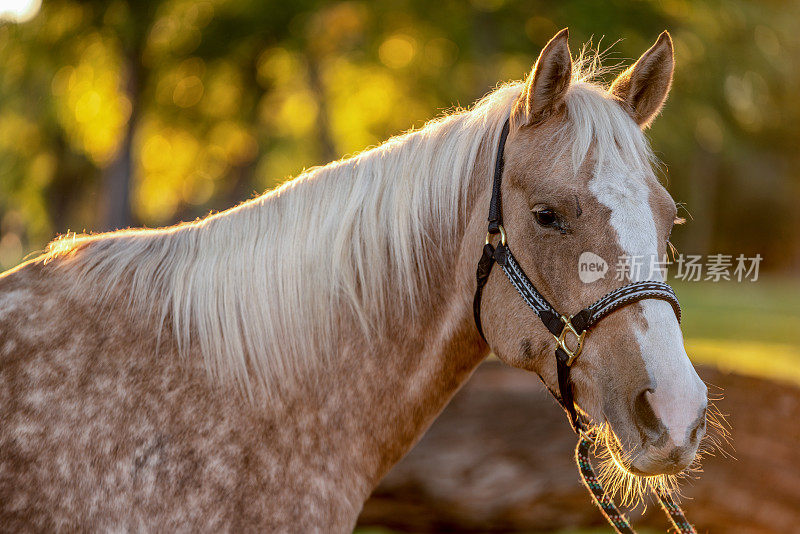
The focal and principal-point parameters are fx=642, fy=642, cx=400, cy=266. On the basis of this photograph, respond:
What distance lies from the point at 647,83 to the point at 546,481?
136 inches

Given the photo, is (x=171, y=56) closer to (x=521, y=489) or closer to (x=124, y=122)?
(x=124, y=122)

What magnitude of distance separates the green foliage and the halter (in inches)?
325

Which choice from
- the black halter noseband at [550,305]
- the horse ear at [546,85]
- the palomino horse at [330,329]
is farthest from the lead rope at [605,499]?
the horse ear at [546,85]

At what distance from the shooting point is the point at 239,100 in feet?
50.6

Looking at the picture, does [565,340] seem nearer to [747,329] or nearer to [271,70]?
[271,70]

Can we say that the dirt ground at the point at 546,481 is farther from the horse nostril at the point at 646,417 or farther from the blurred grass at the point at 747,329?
the horse nostril at the point at 646,417

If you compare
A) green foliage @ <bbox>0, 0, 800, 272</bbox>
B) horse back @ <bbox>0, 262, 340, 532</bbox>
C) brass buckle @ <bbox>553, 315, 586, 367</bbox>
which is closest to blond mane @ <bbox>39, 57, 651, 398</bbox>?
horse back @ <bbox>0, 262, 340, 532</bbox>

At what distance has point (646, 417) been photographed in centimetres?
192

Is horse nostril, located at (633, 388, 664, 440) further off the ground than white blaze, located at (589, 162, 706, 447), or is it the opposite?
white blaze, located at (589, 162, 706, 447)

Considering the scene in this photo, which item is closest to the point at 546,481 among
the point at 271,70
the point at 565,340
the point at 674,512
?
the point at 674,512

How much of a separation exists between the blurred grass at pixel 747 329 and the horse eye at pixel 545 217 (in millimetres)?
3911

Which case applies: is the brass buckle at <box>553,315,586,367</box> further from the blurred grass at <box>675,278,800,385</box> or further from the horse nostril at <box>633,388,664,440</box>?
the blurred grass at <box>675,278,800,385</box>

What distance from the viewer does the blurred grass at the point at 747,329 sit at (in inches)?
381

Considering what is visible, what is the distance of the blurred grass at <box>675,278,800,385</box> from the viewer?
381 inches
